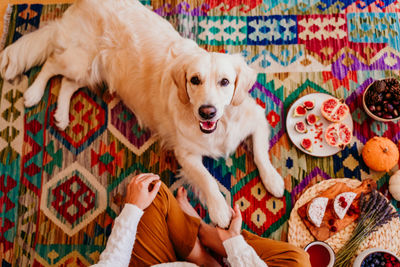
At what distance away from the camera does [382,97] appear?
195 centimetres

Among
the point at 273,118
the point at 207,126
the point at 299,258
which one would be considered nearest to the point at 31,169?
the point at 207,126

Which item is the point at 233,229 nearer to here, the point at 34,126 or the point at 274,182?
the point at 274,182

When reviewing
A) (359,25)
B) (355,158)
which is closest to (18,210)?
(355,158)

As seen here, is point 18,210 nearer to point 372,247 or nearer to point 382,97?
point 372,247

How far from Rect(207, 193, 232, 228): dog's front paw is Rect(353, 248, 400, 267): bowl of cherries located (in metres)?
0.71

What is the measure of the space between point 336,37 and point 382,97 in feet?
1.79

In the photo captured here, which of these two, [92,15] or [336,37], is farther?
[336,37]

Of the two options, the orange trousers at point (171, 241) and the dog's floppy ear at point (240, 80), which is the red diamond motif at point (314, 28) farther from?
the orange trousers at point (171, 241)

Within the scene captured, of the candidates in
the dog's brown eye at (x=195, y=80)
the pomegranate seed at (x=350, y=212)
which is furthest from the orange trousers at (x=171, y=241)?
the dog's brown eye at (x=195, y=80)

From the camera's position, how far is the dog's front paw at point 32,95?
2.19 m

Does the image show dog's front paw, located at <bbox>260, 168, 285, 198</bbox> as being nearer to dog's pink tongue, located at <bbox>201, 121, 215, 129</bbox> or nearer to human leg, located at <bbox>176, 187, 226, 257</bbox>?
human leg, located at <bbox>176, 187, 226, 257</bbox>

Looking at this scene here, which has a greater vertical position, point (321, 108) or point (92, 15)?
point (92, 15)

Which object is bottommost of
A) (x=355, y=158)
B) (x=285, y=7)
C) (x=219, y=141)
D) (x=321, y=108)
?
(x=355, y=158)

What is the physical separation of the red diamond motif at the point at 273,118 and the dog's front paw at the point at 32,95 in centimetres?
156
